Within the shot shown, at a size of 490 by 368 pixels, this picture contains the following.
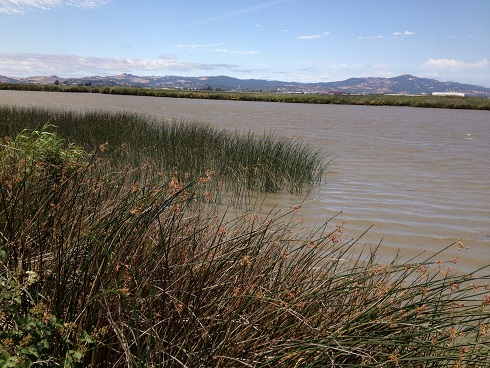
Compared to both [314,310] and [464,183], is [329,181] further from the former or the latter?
[314,310]

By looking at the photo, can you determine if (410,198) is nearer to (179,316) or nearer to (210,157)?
(210,157)

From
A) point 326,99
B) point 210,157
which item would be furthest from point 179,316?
point 326,99

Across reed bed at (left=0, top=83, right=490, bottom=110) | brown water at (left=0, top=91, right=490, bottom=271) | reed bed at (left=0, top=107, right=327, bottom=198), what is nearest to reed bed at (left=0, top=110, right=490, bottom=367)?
brown water at (left=0, top=91, right=490, bottom=271)

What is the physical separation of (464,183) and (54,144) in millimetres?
7877

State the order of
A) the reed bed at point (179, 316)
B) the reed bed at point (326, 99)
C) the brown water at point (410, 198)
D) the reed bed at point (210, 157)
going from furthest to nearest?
1. the reed bed at point (326, 99)
2. the reed bed at point (210, 157)
3. the brown water at point (410, 198)
4. the reed bed at point (179, 316)

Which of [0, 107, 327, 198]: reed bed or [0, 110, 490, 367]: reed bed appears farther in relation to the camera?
[0, 107, 327, 198]: reed bed

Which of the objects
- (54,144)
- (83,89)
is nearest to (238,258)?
(54,144)

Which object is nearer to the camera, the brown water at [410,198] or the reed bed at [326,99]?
the brown water at [410,198]

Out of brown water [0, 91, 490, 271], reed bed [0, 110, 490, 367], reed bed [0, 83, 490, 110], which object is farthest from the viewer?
reed bed [0, 83, 490, 110]

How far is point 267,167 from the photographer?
806cm

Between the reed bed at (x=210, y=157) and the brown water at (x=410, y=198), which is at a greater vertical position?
the reed bed at (x=210, y=157)

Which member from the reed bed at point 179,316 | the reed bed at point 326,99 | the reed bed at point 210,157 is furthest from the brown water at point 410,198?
the reed bed at point 326,99

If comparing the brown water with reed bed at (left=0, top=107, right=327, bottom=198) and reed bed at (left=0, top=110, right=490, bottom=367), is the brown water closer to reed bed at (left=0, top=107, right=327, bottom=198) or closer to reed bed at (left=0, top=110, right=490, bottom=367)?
reed bed at (left=0, top=107, right=327, bottom=198)

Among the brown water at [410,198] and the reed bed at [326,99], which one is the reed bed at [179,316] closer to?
the brown water at [410,198]
